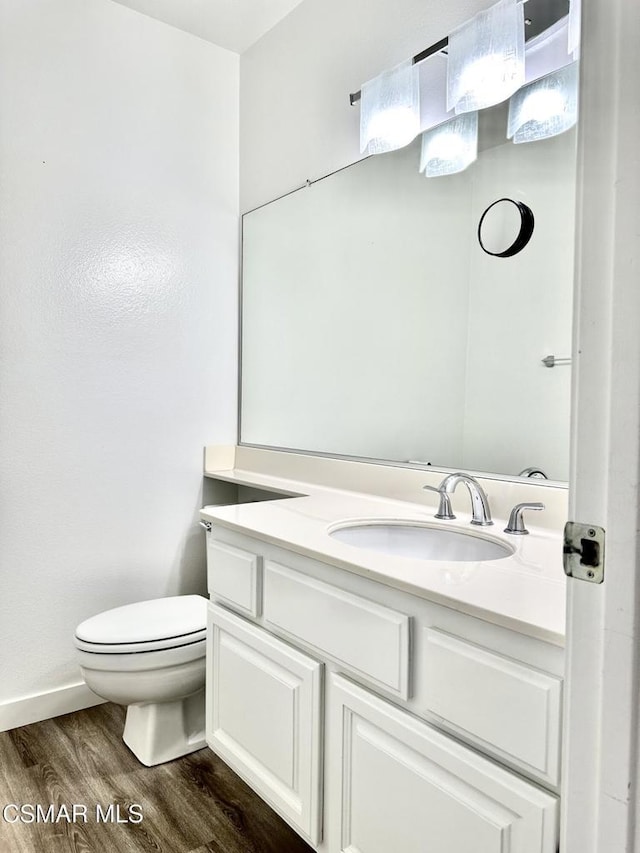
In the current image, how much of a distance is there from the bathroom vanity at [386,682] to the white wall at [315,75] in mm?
1317

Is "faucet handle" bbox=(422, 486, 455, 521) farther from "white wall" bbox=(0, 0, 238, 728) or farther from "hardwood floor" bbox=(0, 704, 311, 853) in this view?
"white wall" bbox=(0, 0, 238, 728)

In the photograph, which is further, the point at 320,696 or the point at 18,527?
the point at 18,527

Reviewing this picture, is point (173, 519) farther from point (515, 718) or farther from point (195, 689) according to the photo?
point (515, 718)

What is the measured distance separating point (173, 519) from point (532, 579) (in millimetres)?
1577

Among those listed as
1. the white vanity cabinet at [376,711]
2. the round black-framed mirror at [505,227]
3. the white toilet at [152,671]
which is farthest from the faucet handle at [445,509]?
the white toilet at [152,671]

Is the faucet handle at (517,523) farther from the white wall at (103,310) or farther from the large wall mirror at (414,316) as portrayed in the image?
the white wall at (103,310)

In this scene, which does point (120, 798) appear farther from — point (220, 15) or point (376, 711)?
point (220, 15)

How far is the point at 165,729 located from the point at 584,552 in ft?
5.17

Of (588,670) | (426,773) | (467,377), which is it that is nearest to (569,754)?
(588,670)

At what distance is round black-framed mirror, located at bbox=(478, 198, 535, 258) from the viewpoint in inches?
58.6

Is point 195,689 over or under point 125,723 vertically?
over

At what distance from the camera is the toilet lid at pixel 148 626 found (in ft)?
5.59

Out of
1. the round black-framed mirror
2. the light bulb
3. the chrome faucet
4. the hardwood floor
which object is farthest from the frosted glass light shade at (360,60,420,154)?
the hardwood floor

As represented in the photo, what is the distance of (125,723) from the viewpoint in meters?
1.96
